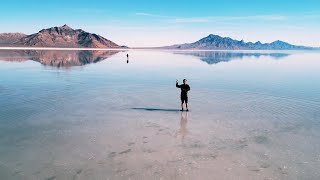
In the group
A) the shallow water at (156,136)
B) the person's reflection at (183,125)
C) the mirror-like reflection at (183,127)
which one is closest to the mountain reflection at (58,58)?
the shallow water at (156,136)

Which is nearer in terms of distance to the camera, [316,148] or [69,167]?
[69,167]

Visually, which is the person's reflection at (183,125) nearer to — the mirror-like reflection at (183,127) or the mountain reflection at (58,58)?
the mirror-like reflection at (183,127)

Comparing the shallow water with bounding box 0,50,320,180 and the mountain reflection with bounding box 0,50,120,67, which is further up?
the mountain reflection with bounding box 0,50,120,67

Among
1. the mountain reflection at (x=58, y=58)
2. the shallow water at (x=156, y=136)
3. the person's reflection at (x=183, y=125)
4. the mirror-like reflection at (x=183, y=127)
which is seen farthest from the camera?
the mountain reflection at (x=58, y=58)

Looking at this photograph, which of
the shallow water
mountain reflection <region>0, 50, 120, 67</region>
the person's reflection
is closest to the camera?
the shallow water

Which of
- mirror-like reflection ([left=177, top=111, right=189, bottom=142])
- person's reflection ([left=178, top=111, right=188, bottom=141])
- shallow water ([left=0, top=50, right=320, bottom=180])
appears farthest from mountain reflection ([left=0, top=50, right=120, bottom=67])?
mirror-like reflection ([left=177, top=111, right=189, bottom=142])

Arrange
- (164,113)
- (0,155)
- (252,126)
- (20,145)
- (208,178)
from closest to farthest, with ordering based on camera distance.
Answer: (208,178), (0,155), (20,145), (252,126), (164,113)

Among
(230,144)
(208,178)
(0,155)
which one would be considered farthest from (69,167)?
(230,144)

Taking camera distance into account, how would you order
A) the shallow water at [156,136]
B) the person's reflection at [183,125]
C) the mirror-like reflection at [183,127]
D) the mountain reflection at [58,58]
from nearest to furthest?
the shallow water at [156,136]
the mirror-like reflection at [183,127]
the person's reflection at [183,125]
the mountain reflection at [58,58]

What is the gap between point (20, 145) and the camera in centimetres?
1069

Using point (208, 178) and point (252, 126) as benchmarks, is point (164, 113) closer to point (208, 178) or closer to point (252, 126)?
point (252, 126)

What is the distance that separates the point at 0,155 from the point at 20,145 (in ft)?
3.12

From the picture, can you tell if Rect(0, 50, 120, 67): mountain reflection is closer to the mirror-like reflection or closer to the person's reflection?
the person's reflection

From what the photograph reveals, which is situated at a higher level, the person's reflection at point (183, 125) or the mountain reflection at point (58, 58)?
the mountain reflection at point (58, 58)
